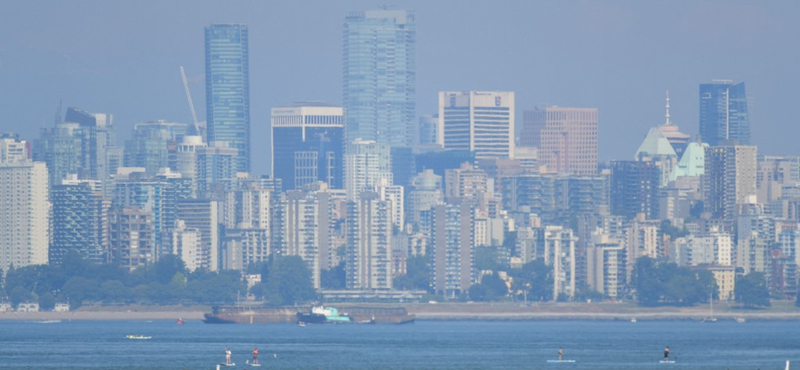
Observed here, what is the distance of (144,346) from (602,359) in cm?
3812

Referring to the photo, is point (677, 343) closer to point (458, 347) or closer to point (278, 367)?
point (458, 347)

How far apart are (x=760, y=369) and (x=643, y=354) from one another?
22.1m

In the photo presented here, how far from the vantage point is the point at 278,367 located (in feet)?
475

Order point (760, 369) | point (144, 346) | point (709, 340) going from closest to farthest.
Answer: point (760, 369)
point (144, 346)
point (709, 340)

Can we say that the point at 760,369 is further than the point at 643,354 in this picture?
No

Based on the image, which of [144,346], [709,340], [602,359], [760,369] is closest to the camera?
[760,369]

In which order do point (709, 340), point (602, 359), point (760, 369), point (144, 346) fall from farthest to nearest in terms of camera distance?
point (709, 340), point (144, 346), point (602, 359), point (760, 369)

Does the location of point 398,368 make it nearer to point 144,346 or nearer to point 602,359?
point 602,359

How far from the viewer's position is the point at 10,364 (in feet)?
489

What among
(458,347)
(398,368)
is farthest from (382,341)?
(398,368)

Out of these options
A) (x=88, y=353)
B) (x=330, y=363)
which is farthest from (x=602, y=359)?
(x=88, y=353)

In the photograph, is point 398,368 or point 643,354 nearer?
point 398,368

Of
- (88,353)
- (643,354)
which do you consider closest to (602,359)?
(643,354)

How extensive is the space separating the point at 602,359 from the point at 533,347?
67.0 ft
